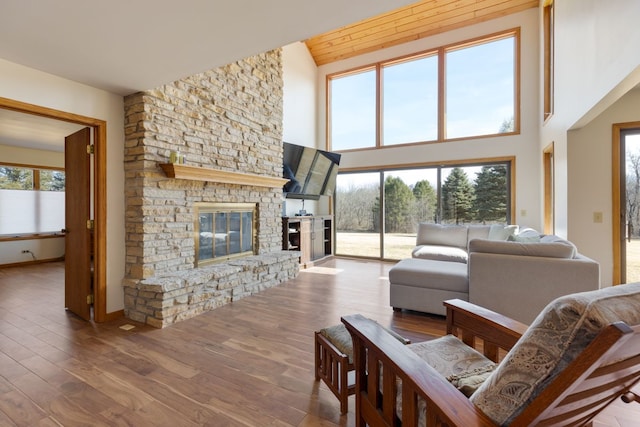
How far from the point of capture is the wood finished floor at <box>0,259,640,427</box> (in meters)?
1.69

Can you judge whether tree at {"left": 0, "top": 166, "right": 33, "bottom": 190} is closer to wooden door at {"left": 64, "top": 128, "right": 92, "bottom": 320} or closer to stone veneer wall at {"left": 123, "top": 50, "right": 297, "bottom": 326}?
wooden door at {"left": 64, "top": 128, "right": 92, "bottom": 320}

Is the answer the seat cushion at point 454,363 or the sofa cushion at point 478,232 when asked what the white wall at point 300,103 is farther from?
the seat cushion at point 454,363

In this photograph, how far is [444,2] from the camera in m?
5.49

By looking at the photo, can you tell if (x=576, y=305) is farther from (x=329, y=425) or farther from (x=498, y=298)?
(x=498, y=298)

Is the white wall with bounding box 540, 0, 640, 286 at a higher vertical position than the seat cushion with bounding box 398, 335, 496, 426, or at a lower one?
higher

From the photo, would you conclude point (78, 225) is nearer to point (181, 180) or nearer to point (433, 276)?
point (181, 180)

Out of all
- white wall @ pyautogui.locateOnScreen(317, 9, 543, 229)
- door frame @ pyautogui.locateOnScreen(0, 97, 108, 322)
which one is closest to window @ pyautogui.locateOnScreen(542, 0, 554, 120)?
white wall @ pyautogui.locateOnScreen(317, 9, 543, 229)

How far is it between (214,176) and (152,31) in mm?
1778

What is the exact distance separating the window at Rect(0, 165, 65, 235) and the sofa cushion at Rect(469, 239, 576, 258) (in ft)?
26.7

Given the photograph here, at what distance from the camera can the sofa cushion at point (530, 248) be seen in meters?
2.58

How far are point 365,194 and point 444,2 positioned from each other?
12.6ft

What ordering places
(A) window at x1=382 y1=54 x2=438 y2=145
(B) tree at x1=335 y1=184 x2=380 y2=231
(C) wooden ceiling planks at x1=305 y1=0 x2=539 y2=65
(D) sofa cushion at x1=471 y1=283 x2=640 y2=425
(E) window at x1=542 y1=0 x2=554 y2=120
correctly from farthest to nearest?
(B) tree at x1=335 y1=184 x2=380 y2=231 → (A) window at x1=382 y1=54 x2=438 y2=145 → (C) wooden ceiling planks at x1=305 y1=0 x2=539 y2=65 → (E) window at x1=542 y1=0 x2=554 y2=120 → (D) sofa cushion at x1=471 y1=283 x2=640 y2=425

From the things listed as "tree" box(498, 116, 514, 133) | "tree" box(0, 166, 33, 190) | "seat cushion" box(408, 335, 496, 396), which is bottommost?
"seat cushion" box(408, 335, 496, 396)

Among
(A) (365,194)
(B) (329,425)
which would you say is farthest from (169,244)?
(A) (365,194)
